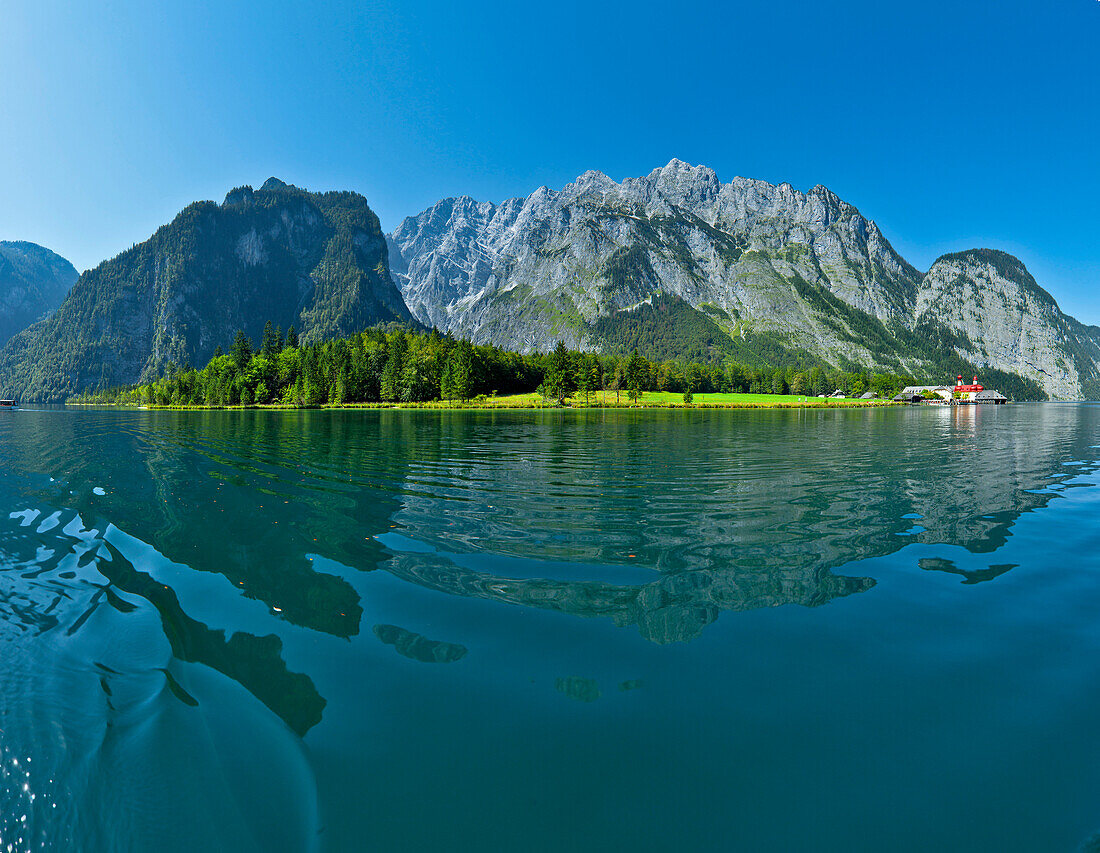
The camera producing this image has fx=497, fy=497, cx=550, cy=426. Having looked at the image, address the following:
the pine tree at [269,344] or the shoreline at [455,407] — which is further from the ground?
the pine tree at [269,344]

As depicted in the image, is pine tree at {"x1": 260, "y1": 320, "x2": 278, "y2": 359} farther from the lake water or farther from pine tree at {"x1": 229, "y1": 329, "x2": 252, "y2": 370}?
the lake water

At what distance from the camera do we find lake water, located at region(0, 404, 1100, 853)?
13.7 feet

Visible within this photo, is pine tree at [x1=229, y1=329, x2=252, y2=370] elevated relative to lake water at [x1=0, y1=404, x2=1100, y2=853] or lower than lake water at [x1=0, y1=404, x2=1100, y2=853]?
elevated

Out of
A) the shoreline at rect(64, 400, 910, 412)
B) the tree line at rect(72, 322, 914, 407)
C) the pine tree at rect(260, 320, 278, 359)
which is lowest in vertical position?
the shoreline at rect(64, 400, 910, 412)

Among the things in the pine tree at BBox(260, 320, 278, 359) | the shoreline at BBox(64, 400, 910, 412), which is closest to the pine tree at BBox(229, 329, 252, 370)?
the pine tree at BBox(260, 320, 278, 359)

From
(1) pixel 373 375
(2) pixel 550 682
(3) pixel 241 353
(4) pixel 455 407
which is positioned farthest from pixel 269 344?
(2) pixel 550 682

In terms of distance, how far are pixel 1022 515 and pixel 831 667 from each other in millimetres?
14537

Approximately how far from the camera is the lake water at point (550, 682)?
417cm

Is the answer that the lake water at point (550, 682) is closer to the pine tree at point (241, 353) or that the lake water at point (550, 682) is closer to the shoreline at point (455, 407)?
the shoreline at point (455, 407)

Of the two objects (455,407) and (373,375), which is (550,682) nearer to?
(455,407)

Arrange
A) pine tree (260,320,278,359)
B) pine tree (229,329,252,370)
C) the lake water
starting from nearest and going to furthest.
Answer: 1. the lake water
2. pine tree (229,329,252,370)
3. pine tree (260,320,278,359)

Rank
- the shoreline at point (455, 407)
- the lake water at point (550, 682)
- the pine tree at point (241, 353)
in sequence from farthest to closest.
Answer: the pine tree at point (241, 353), the shoreline at point (455, 407), the lake water at point (550, 682)

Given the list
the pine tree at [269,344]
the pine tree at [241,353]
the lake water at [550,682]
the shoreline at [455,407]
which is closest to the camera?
the lake water at [550,682]

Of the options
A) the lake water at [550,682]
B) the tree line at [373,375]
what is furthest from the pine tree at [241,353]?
the lake water at [550,682]
